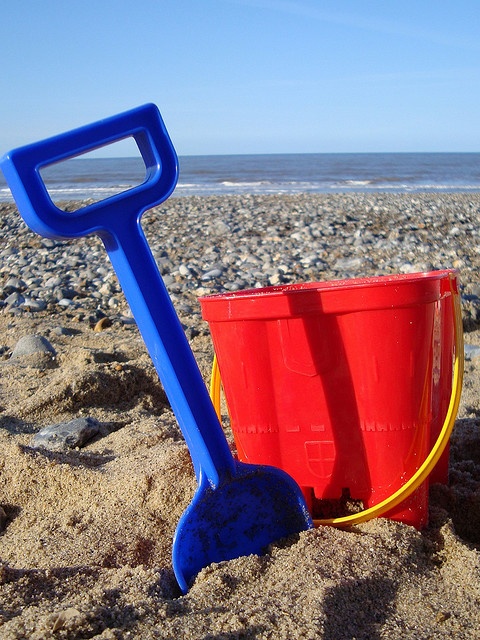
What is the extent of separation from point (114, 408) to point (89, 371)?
0.73 feet

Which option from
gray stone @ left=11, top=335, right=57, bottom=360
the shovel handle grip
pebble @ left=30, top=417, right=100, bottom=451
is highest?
the shovel handle grip

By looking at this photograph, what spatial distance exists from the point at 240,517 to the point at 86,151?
34.3 inches

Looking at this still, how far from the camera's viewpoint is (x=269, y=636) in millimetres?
1197

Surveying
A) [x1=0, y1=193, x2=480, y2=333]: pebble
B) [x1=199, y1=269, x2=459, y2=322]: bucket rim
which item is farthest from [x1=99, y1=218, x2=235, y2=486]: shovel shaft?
[x1=0, y1=193, x2=480, y2=333]: pebble

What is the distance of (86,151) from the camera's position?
145 cm

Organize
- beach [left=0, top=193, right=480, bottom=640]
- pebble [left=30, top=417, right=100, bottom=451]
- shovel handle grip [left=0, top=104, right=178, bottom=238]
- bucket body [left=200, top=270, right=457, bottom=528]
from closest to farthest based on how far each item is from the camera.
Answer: beach [left=0, top=193, right=480, bottom=640], shovel handle grip [left=0, top=104, right=178, bottom=238], bucket body [left=200, top=270, right=457, bottom=528], pebble [left=30, top=417, right=100, bottom=451]

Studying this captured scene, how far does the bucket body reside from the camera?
5.22ft

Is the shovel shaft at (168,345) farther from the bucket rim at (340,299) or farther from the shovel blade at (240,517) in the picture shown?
the bucket rim at (340,299)

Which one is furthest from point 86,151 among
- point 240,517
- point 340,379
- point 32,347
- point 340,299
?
point 32,347

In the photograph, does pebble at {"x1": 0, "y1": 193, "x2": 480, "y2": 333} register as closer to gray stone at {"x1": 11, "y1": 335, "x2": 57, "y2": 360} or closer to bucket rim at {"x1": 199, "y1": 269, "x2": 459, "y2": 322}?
gray stone at {"x1": 11, "y1": 335, "x2": 57, "y2": 360}

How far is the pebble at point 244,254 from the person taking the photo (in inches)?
184

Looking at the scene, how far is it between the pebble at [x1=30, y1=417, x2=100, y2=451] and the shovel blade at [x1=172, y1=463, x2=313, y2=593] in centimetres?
89

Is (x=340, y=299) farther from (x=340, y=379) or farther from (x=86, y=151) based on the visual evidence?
(x=86, y=151)

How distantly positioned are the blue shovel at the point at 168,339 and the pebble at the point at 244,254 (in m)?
2.33
